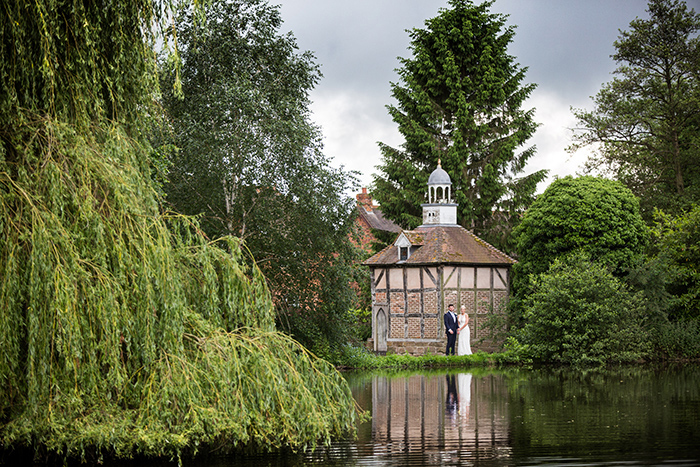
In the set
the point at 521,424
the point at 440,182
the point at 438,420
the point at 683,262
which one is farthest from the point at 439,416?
the point at 440,182

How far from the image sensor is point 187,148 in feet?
72.0

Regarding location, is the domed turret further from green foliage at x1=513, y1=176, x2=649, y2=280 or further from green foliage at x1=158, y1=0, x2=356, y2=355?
green foliage at x1=158, y1=0, x2=356, y2=355

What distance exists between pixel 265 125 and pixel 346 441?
13.2 metres

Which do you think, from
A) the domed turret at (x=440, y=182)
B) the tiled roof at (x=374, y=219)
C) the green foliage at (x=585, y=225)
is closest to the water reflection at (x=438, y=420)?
the green foliage at (x=585, y=225)

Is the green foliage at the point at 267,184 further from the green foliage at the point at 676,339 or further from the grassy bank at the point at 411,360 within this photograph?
the green foliage at the point at 676,339

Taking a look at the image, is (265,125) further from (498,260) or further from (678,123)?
(678,123)

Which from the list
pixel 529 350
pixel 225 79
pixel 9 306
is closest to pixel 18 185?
pixel 9 306

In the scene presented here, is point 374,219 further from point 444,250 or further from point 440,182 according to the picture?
point 444,250

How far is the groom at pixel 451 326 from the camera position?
2677 centimetres

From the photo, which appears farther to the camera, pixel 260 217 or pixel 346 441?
pixel 260 217

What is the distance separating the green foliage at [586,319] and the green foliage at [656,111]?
934cm

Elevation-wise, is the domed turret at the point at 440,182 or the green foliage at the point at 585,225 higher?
the domed turret at the point at 440,182

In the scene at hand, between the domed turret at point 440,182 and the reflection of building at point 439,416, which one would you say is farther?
the domed turret at point 440,182

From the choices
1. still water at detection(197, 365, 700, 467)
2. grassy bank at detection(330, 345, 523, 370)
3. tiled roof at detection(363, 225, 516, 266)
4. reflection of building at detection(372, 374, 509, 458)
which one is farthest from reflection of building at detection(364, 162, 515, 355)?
reflection of building at detection(372, 374, 509, 458)
